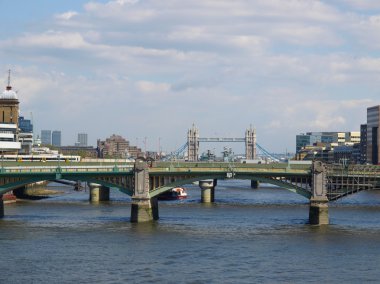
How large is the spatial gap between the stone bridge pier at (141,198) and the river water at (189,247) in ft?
6.79

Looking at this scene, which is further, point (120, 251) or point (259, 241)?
point (259, 241)

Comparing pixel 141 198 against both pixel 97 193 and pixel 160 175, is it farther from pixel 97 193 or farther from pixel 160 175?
pixel 97 193

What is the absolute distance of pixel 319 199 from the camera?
350 ft

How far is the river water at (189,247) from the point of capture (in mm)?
71125

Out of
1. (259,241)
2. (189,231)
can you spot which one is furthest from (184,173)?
(259,241)

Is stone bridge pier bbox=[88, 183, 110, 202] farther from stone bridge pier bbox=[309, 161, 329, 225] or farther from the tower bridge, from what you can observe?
stone bridge pier bbox=[309, 161, 329, 225]

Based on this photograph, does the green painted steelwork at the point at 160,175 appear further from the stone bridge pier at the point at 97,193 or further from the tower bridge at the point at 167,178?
the stone bridge pier at the point at 97,193

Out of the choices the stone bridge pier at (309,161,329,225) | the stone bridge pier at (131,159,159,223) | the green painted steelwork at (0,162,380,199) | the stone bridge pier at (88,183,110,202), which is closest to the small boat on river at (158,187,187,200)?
the stone bridge pier at (88,183,110,202)

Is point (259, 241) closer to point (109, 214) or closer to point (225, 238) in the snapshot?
point (225, 238)

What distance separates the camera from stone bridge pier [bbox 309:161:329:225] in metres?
106

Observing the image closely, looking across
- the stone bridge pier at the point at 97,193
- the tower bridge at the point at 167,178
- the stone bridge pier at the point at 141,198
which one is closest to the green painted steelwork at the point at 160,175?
the tower bridge at the point at 167,178

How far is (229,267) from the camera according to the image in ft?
245

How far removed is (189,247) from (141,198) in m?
23.4

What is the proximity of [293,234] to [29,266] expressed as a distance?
33508 mm
